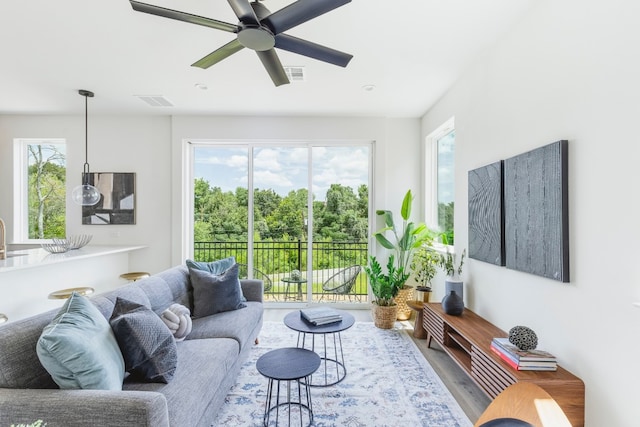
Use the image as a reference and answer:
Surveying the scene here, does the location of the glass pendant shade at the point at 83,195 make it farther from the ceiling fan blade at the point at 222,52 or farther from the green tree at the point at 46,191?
the ceiling fan blade at the point at 222,52

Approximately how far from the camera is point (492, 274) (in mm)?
2686

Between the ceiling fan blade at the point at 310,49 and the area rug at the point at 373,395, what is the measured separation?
2399 mm

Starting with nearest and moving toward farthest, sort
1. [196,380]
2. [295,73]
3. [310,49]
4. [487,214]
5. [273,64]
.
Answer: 1. [196,380]
2. [310,49]
3. [273,64]
4. [487,214]
5. [295,73]

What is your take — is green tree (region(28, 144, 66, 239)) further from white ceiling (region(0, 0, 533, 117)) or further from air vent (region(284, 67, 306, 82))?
air vent (region(284, 67, 306, 82))

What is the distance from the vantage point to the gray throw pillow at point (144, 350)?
1.68 m

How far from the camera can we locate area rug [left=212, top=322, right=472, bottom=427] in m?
2.12

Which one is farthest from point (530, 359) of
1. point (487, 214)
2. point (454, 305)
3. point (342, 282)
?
point (342, 282)

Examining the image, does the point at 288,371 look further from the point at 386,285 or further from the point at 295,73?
the point at 295,73

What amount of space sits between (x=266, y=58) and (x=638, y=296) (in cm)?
238

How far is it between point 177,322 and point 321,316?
1.09m

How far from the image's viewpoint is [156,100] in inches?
154

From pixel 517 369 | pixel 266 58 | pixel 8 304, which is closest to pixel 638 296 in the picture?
pixel 517 369

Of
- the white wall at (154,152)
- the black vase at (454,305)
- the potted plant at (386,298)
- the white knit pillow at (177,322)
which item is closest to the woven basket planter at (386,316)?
the potted plant at (386,298)

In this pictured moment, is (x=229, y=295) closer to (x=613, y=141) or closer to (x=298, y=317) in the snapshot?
(x=298, y=317)
